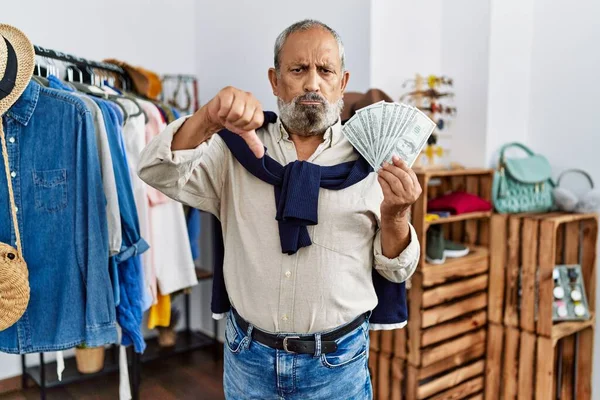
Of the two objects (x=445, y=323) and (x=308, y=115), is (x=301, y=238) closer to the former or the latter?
(x=308, y=115)

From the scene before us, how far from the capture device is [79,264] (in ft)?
5.60

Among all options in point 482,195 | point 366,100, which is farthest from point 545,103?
point 366,100

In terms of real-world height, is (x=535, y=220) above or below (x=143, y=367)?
above

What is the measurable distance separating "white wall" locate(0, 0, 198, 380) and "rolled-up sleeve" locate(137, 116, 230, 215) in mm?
2150

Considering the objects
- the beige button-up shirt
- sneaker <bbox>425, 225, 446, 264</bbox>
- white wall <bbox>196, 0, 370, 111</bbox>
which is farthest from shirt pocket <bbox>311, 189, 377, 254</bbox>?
white wall <bbox>196, 0, 370, 111</bbox>

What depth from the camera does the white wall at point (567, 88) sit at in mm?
2619

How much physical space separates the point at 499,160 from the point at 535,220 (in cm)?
38

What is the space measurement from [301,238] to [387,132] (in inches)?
14.5

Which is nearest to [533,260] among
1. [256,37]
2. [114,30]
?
[256,37]

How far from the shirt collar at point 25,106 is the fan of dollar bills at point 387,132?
40.4 inches

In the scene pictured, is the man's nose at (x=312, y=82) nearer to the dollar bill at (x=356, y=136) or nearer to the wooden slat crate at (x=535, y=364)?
the dollar bill at (x=356, y=136)

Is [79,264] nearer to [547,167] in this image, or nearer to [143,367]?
[143,367]

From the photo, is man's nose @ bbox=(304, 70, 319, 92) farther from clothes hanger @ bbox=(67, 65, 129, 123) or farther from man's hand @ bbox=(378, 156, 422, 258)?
clothes hanger @ bbox=(67, 65, 129, 123)

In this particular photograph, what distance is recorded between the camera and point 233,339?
4.59 feet
